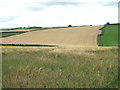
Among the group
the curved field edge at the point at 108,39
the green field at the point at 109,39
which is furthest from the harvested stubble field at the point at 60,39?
the green field at the point at 109,39

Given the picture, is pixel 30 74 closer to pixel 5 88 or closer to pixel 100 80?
pixel 5 88

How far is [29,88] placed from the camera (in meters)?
3.63

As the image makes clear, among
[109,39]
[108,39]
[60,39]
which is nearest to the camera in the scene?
[109,39]

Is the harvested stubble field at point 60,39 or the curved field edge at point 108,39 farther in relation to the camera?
the harvested stubble field at point 60,39

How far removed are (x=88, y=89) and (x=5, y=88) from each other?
2.03m

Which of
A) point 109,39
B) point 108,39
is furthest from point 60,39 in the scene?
point 109,39

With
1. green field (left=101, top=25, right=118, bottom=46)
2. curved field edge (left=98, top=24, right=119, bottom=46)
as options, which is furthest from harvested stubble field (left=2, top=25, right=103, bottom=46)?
green field (left=101, top=25, right=118, bottom=46)

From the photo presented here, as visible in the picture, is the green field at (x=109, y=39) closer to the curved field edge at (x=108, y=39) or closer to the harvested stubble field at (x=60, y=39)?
the curved field edge at (x=108, y=39)

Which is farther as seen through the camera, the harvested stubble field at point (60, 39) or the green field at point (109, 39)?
the harvested stubble field at point (60, 39)

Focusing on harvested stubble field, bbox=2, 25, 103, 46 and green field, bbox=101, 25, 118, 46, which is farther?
harvested stubble field, bbox=2, 25, 103, 46

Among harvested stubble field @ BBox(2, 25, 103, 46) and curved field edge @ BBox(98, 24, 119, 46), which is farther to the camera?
harvested stubble field @ BBox(2, 25, 103, 46)

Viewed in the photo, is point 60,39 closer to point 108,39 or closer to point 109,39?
point 108,39

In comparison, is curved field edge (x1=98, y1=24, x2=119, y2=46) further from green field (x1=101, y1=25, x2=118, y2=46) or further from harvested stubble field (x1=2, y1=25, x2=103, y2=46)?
harvested stubble field (x1=2, y1=25, x2=103, y2=46)

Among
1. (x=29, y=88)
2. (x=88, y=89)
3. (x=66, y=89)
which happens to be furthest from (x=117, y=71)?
(x=29, y=88)
